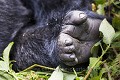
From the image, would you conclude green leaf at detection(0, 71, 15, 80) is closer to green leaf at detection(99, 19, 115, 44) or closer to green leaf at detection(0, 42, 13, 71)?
green leaf at detection(0, 42, 13, 71)

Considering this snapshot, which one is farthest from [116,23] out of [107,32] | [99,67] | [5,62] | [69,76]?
[5,62]

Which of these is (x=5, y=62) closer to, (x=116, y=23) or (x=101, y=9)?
(x=116, y=23)

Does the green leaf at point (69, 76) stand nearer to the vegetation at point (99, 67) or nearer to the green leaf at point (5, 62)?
the vegetation at point (99, 67)

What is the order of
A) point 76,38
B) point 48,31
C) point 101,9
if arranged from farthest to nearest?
point 101,9
point 48,31
point 76,38

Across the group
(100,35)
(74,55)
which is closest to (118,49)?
(100,35)

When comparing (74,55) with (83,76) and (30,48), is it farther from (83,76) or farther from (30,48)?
(30,48)

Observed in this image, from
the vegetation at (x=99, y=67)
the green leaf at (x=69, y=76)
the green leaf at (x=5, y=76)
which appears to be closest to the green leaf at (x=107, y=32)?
the vegetation at (x=99, y=67)
